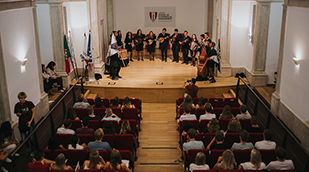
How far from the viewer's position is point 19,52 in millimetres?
8492

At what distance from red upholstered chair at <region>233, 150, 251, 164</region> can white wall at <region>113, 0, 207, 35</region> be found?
1275 centimetres

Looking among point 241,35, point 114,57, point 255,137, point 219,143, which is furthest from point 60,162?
point 241,35

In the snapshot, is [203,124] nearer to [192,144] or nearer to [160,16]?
[192,144]

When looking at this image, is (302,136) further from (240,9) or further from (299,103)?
(240,9)

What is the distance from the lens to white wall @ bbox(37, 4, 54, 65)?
11.8 m

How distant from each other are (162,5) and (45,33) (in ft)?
25.6

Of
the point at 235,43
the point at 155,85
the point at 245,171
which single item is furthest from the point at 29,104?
the point at 235,43

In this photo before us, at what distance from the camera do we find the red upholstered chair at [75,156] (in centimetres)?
644

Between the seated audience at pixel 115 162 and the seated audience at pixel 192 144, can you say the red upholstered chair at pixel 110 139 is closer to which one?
the seated audience at pixel 115 162

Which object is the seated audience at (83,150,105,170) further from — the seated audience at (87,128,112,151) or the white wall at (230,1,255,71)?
the white wall at (230,1,255,71)

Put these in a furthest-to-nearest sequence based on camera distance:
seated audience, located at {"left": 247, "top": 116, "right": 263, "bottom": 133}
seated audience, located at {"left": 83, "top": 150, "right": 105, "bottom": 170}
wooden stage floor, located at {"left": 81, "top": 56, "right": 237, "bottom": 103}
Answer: wooden stage floor, located at {"left": 81, "top": 56, "right": 237, "bottom": 103}
seated audience, located at {"left": 247, "top": 116, "right": 263, "bottom": 133}
seated audience, located at {"left": 83, "top": 150, "right": 105, "bottom": 170}

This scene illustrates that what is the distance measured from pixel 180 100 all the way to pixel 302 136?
3.55m

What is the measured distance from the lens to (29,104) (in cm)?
766

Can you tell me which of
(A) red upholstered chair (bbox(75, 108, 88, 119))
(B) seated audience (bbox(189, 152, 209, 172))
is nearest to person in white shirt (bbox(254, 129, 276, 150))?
(B) seated audience (bbox(189, 152, 209, 172))
